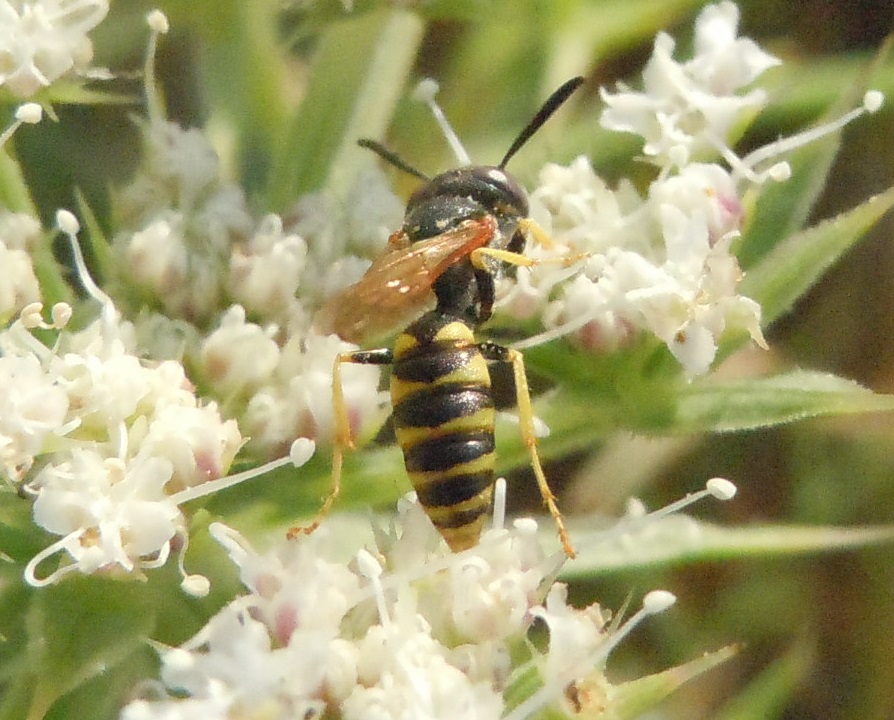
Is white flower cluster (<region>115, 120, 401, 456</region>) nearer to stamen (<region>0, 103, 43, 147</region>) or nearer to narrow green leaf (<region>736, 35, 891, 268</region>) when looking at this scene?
stamen (<region>0, 103, 43, 147</region>)

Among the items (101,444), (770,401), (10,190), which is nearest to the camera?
(101,444)

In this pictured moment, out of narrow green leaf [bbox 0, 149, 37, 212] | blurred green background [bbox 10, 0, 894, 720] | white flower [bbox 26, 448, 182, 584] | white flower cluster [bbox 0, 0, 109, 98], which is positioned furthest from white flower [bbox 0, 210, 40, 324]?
blurred green background [bbox 10, 0, 894, 720]

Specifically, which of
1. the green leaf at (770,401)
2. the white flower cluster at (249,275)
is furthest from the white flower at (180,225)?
the green leaf at (770,401)

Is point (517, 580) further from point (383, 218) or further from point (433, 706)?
point (383, 218)

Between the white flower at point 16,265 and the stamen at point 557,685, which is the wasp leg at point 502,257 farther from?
the white flower at point 16,265

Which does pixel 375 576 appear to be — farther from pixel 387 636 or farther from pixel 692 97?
pixel 692 97

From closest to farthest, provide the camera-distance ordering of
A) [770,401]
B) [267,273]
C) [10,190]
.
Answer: [770,401] → [267,273] → [10,190]

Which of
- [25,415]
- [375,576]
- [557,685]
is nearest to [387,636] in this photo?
[375,576]
